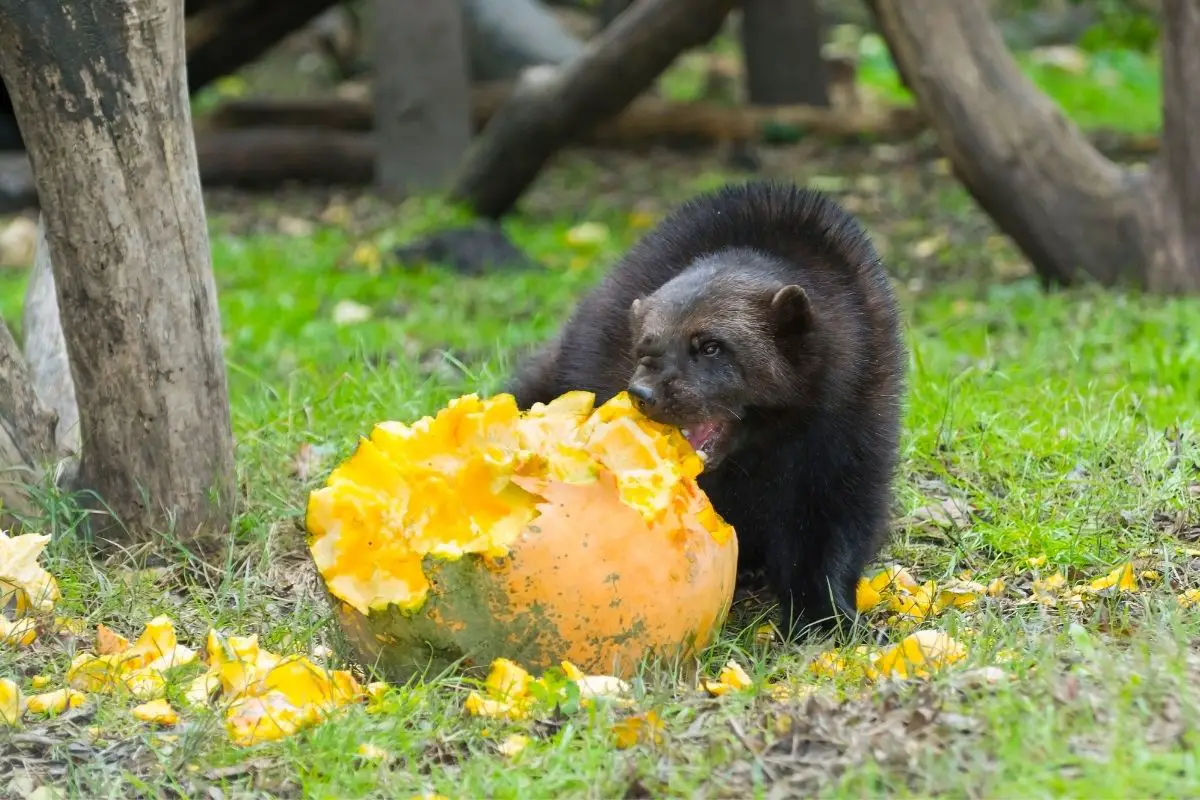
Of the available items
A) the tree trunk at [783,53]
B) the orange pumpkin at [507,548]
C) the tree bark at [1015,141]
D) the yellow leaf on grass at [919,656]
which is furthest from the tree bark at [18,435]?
the tree trunk at [783,53]

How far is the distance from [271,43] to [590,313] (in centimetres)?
831

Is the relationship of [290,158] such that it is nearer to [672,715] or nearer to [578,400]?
[578,400]

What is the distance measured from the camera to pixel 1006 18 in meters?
19.3

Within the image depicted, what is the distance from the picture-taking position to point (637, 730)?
3.17 metres

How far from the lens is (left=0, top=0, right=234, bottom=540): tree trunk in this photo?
162 inches

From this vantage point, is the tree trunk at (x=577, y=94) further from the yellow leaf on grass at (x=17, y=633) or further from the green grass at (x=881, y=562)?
the yellow leaf on grass at (x=17, y=633)

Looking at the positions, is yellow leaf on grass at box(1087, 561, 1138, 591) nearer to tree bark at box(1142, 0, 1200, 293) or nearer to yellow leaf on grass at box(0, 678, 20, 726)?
yellow leaf on grass at box(0, 678, 20, 726)

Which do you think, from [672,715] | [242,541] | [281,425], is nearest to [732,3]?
[281,425]

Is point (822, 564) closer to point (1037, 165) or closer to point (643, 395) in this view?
point (643, 395)

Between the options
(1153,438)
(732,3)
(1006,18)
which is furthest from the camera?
(1006,18)

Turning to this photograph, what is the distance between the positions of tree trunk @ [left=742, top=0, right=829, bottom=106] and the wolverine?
26.4 feet

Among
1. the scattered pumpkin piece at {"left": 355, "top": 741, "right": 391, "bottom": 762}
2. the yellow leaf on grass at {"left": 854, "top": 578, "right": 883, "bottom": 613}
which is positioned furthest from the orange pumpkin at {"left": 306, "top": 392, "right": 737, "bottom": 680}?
the yellow leaf on grass at {"left": 854, "top": 578, "right": 883, "bottom": 613}

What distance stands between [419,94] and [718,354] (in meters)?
7.69

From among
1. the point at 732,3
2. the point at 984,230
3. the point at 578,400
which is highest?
the point at 732,3
